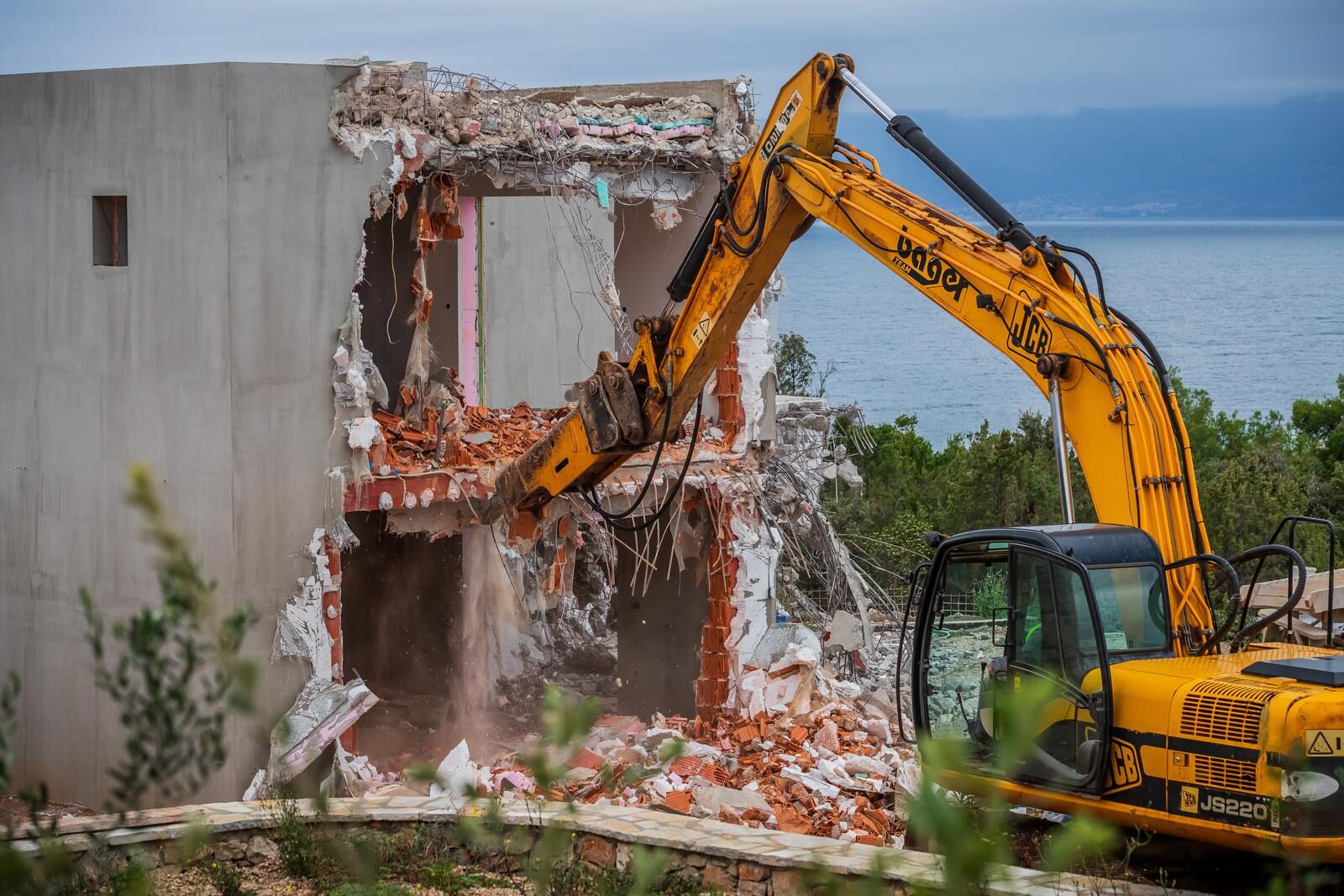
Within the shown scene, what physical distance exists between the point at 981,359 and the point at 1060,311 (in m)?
89.7

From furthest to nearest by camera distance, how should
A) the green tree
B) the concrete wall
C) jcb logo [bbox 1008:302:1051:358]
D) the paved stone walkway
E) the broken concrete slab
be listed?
the green tree
the concrete wall
the broken concrete slab
jcb logo [bbox 1008:302:1051:358]
the paved stone walkway

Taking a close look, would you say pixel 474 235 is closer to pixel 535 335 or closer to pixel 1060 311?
pixel 535 335

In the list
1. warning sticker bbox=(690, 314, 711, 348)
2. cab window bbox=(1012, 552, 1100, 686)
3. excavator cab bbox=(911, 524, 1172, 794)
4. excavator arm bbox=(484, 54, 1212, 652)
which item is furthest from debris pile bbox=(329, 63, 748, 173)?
cab window bbox=(1012, 552, 1100, 686)

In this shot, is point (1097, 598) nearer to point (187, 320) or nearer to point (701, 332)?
point (701, 332)

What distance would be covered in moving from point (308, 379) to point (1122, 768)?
7507mm

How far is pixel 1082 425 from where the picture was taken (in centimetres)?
774

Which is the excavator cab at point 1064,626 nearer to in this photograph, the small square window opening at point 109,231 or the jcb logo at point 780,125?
the jcb logo at point 780,125

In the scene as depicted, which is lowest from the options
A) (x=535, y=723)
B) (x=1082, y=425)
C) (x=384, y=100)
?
(x=535, y=723)

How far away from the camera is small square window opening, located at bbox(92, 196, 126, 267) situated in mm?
13141

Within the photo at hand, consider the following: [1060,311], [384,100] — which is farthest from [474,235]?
[1060,311]

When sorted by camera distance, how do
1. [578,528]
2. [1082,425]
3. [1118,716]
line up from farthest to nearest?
1. [578,528]
2. [1082,425]
3. [1118,716]

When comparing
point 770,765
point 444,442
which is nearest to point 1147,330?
point 770,765

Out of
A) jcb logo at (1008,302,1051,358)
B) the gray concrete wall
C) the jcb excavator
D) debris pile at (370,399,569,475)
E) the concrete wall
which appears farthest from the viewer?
the gray concrete wall

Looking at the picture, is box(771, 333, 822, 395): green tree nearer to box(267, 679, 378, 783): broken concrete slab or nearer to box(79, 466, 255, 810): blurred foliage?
box(267, 679, 378, 783): broken concrete slab
